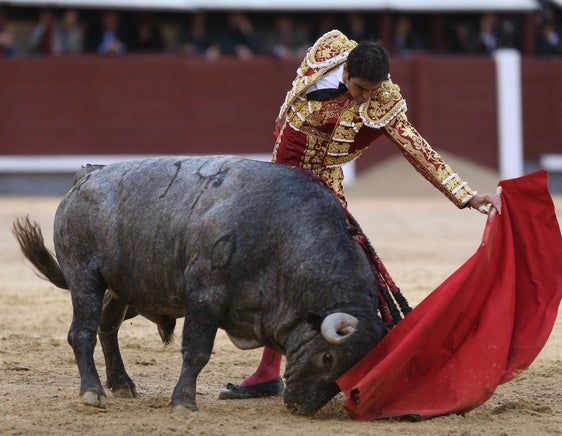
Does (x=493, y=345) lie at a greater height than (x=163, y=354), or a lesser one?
greater

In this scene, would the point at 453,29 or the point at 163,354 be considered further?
the point at 453,29

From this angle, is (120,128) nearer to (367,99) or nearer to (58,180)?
(58,180)

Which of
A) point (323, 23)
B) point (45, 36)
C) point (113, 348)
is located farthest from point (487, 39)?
point (113, 348)

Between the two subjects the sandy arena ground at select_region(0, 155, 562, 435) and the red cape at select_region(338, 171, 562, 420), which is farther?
the red cape at select_region(338, 171, 562, 420)

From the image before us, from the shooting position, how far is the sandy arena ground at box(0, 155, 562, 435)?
3.67 metres

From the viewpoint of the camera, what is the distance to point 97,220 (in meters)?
4.17

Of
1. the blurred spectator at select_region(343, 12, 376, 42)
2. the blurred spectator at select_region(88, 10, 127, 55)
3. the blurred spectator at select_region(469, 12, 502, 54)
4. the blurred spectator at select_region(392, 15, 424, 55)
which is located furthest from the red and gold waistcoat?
the blurred spectator at select_region(469, 12, 502, 54)

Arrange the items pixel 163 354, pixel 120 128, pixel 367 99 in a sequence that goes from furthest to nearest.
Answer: pixel 120 128 < pixel 163 354 < pixel 367 99

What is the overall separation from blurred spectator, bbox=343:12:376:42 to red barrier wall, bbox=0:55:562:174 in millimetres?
516

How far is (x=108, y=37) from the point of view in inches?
541

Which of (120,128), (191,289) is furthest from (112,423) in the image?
(120,128)

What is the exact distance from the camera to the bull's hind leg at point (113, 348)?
4348mm

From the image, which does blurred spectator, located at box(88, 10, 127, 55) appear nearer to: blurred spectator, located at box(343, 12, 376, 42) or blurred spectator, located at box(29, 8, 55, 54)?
blurred spectator, located at box(29, 8, 55, 54)

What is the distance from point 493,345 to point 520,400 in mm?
387
